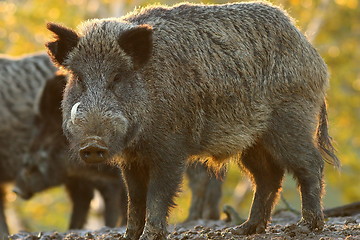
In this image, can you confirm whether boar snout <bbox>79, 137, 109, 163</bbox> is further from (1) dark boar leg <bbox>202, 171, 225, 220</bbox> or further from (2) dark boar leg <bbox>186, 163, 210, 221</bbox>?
(1) dark boar leg <bbox>202, 171, 225, 220</bbox>

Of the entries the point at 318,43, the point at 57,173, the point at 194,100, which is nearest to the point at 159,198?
the point at 194,100

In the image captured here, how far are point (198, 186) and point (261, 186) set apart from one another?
2.97 m

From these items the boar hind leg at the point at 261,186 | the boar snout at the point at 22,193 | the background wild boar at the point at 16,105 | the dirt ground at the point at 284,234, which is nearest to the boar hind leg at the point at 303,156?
the dirt ground at the point at 284,234

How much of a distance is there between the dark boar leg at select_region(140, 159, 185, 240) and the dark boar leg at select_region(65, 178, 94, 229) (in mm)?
5208

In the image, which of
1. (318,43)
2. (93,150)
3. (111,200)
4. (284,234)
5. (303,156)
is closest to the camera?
(93,150)

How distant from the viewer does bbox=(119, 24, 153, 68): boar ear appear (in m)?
5.25

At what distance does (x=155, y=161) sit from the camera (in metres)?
5.29

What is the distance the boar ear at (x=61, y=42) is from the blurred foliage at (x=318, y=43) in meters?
9.85

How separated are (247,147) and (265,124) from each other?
0.88 feet

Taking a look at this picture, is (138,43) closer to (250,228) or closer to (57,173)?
(250,228)

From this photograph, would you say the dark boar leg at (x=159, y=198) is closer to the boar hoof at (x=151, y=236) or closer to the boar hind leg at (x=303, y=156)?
the boar hoof at (x=151, y=236)

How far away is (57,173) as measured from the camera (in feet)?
33.1

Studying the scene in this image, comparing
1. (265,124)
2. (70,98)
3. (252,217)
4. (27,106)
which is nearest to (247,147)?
(265,124)

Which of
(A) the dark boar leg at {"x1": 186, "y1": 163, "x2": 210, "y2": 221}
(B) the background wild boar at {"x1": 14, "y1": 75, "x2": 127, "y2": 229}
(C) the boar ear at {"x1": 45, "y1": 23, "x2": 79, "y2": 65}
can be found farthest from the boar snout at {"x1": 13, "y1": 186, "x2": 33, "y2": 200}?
(C) the boar ear at {"x1": 45, "y1": 23, "x2": 79, "y2": 65}
